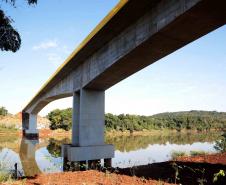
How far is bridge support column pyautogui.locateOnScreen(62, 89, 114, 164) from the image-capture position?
652 inches

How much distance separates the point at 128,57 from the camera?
41.4 ft

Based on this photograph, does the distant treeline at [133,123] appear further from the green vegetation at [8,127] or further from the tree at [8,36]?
the tree at [8,36]

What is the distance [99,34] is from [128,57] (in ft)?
6.52

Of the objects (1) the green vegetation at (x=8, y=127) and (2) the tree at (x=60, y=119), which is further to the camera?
(2) the tree at (x=60, y=119)

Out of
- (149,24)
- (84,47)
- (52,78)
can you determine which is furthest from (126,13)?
(52,78)

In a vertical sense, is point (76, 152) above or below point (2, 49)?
below

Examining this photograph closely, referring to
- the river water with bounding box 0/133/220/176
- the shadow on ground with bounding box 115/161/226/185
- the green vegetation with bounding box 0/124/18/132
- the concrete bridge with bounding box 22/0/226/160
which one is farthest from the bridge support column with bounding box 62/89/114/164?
the green vegetation with bounding box 0/124/18/132

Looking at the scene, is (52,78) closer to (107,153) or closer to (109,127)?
(107,153)

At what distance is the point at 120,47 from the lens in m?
13.0

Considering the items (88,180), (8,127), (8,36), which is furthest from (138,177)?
(8,127)

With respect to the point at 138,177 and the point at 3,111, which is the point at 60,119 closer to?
the point at 3,111

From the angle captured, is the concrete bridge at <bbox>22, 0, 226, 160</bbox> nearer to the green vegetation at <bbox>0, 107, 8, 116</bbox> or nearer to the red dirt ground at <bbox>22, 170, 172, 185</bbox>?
the red dirt ground at <bbox>22, 170, 172, 185</bbox>

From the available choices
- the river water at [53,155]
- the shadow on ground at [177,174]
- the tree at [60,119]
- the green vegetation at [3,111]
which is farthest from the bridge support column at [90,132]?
the green vegetation at [3,111]

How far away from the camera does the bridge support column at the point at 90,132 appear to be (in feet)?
54.3
